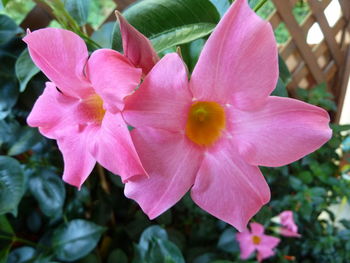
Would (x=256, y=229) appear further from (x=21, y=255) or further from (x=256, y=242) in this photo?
(x=21, y=255)

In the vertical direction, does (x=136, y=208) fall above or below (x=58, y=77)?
below

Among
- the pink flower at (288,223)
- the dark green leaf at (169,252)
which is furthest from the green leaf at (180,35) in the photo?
the pink flower at (288,223)

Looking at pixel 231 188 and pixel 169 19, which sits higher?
pixel 169 19

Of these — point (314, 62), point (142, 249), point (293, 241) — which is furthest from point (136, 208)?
point (314, 62)

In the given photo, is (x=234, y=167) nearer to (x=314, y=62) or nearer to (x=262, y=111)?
(x=262, y=111)

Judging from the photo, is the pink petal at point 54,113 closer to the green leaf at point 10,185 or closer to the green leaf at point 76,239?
the green leaf at point 10,185

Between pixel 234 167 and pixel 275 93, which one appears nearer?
pixel 234 167

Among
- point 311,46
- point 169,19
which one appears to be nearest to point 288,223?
point 311,46
